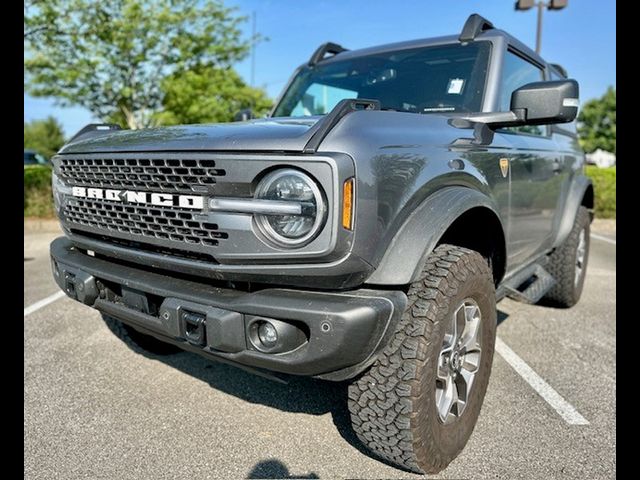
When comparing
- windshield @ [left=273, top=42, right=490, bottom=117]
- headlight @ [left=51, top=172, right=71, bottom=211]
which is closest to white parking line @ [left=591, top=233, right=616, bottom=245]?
windshield @ [left=273, top=42, right=490, bottom=117]

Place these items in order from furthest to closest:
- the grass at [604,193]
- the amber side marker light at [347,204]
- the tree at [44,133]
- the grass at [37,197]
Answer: the tree at [44,133] < the grass at [604,193] < the grass at [37,197] < the amber side marker light at [347,204]

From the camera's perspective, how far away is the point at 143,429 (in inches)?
96.0

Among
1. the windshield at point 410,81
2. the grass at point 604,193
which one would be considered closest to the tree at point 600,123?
the grass at point 604,193

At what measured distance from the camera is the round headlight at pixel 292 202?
167cm

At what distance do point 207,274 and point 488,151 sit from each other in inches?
61.8

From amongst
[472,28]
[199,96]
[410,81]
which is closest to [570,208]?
[472,28]

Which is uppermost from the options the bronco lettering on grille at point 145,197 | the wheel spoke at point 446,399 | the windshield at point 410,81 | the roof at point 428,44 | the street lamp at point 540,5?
the street lamp at point 540,5

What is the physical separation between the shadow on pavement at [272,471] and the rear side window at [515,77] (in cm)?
217

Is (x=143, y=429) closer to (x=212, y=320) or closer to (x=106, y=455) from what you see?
(x=106, y=455)

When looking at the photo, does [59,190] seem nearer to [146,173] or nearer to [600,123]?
[146,173]

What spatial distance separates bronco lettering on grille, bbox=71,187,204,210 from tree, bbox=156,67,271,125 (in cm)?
892

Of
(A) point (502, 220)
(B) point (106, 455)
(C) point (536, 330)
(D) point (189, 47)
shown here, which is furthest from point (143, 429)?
(D) point (189, 47)

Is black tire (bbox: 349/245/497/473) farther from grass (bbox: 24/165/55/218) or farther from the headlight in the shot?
grass (bbox: 24/165/55/218)

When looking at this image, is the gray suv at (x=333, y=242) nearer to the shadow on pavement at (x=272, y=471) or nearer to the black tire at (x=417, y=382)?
the black tire at (x=417, y=382)
